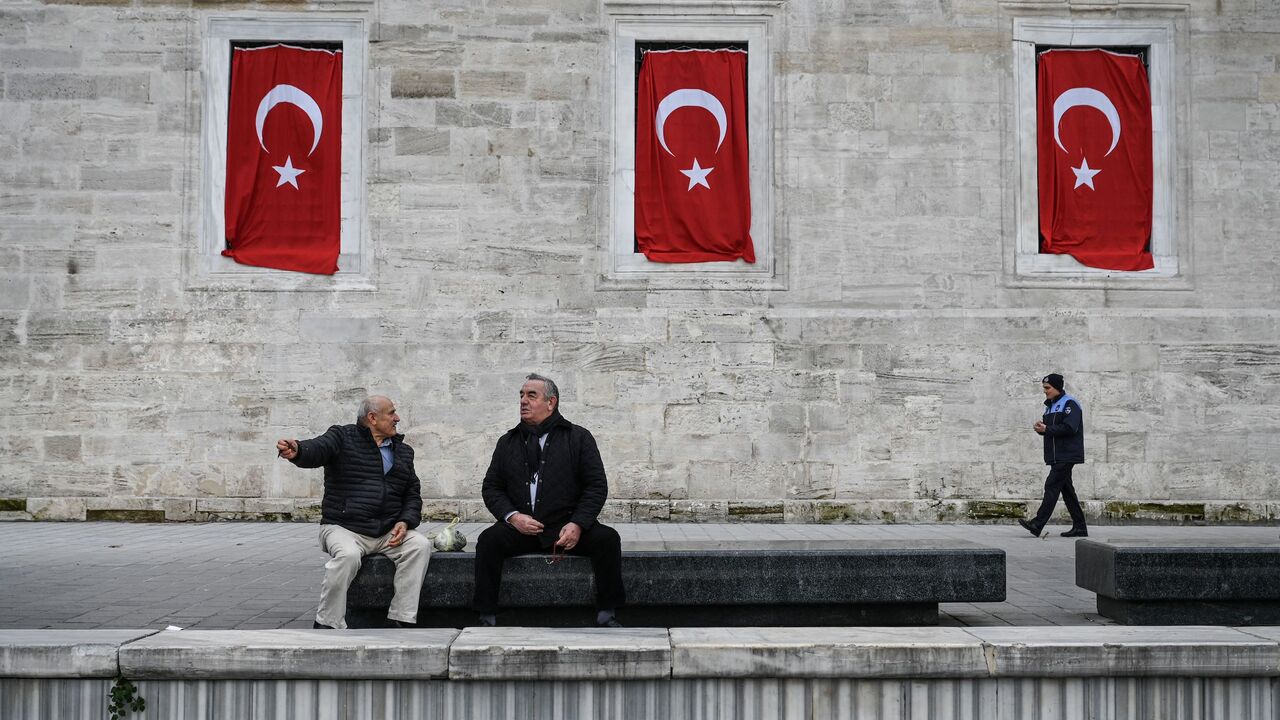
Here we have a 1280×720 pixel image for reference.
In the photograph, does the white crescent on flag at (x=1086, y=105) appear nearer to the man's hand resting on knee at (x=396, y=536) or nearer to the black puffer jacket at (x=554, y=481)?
the black puffer jacket at (x=554, y=481)

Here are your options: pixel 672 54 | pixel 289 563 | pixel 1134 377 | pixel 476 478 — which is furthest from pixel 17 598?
pixel 1134 377

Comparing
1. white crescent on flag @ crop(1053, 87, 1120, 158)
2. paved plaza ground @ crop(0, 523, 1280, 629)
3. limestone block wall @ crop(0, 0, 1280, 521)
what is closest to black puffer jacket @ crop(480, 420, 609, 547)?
paved plaza ground @ crop(0, 523, 1280, 629)

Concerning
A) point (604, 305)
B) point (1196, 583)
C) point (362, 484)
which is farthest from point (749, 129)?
point (362, 484)

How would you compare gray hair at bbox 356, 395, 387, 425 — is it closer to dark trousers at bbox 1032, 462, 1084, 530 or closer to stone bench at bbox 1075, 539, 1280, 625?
stone bench at bbox 1075, 539, 1280, 625

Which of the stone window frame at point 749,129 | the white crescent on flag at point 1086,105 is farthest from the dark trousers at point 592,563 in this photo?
the white crescent on flag at point 1086,105

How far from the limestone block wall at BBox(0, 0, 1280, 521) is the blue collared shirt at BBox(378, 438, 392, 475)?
7627mm

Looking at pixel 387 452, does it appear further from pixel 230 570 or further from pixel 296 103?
pixel 296 103

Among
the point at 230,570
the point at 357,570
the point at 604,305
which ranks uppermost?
the point at 604,305

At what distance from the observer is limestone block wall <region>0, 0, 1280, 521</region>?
15.4 meters

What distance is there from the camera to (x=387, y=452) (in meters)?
7.75

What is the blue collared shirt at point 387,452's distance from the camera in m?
7.71

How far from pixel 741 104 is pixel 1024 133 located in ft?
12.8

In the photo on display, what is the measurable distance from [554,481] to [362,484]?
1.24 m

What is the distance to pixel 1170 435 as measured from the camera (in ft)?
51.0
